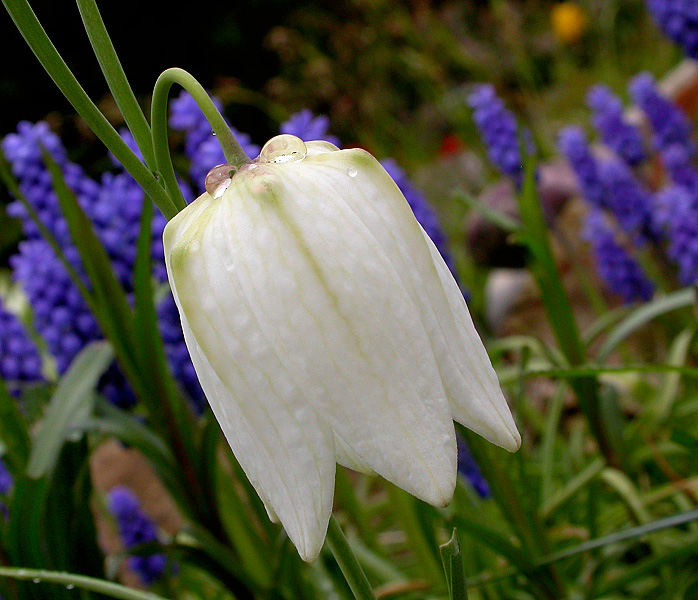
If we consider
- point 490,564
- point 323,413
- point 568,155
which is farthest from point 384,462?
point 568,155

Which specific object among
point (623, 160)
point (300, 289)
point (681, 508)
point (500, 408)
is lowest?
point (681, 508)

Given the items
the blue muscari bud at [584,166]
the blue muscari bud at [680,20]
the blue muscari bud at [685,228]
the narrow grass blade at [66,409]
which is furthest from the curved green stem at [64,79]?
the blue muscari bud at [680,20]

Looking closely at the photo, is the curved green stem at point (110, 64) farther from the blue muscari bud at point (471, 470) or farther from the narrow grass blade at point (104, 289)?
the blue muscari bud at point (471, 470)

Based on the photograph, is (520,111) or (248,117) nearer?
(520,111)

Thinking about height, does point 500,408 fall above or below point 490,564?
above

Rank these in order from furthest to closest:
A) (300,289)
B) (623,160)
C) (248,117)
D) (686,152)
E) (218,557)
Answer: (248,117)
(623,160)
(686,152)
(218,557)
(300,289)

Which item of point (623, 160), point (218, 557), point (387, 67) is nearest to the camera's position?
point (218, 557)

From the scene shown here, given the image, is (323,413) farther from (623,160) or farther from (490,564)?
(623,160)
